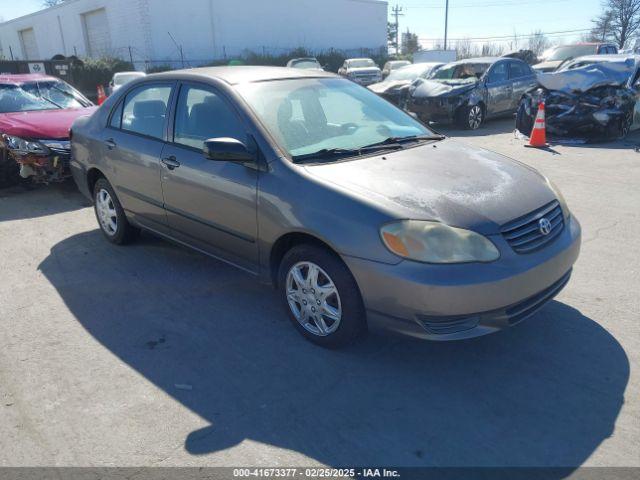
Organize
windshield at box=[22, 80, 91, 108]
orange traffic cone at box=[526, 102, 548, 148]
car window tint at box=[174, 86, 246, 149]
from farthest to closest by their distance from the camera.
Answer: orange traffic cone at box=[526, 102, 548, 148]
windshield at box=[22, 80, 91, 108]
car window tint at box=[174, 86, 246, 149]

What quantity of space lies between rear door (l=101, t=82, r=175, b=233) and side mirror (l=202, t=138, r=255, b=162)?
1053mm

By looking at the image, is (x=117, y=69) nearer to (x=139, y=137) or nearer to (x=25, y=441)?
(x=139, y=137)

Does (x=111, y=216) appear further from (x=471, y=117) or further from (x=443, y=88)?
(x=471, y=117)

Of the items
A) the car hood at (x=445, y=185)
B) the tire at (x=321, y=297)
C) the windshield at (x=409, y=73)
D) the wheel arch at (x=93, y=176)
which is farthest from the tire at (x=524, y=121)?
the tire at (x=321, y=297)

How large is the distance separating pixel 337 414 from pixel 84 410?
1.40 meters

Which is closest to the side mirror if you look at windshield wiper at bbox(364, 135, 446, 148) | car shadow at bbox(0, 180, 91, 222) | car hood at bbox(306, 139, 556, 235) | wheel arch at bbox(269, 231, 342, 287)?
car hood at bbox(306, 139, 556, 235)

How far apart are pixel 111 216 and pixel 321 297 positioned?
296 centimetres

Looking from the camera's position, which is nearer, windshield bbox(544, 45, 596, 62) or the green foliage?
windshield bbox(544, 45, 596, 62)

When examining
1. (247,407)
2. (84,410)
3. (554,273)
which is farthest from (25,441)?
(554,273)

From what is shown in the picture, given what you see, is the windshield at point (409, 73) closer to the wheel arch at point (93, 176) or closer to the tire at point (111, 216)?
the wheel arch at point (93, 176)

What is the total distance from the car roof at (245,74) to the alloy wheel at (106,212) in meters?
1.39

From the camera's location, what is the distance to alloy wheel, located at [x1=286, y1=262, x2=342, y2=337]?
3293 millimetres

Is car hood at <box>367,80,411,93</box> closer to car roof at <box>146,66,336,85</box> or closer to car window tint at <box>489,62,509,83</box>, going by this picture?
car window tint at <box>489,62,509,83</box>

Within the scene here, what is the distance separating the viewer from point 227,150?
11.3ft
